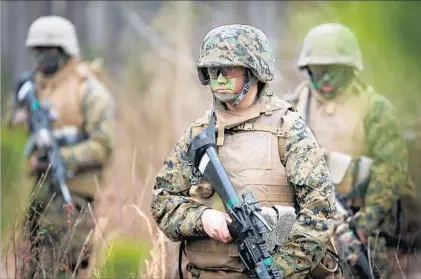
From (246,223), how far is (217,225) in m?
0.16

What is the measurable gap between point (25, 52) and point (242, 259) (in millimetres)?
13907

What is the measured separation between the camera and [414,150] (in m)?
9.73

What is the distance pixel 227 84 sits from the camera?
5.72 metres

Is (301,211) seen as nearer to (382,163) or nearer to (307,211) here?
(307,211)

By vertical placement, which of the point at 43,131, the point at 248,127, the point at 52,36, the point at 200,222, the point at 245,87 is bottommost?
the point at 43,131

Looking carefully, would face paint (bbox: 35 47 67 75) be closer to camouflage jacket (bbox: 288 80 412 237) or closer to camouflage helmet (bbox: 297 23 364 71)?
camouflage helmet (bbox: 297 23 364 71)

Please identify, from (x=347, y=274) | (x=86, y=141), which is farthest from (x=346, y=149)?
(x=86, y=141)

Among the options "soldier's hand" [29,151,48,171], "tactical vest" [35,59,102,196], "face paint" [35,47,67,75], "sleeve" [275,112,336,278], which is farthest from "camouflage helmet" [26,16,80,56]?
"sleeve" [275,112,336,278]

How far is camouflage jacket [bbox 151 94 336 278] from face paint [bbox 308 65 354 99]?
2760mm

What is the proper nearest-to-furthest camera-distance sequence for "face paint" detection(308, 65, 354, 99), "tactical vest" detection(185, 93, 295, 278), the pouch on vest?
"tactical vest" detection(185, 93, 295, 278) < the pouch on vest < "face paint" detection(308, 65, 354, 99)

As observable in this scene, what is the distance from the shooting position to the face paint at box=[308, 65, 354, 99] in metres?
8.48

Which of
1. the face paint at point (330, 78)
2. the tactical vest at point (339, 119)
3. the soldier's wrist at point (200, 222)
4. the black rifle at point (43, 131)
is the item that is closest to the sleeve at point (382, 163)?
the tactical vest at point (339, 119)

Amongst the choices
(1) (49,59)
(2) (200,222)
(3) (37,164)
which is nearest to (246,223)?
(2) (200,222)

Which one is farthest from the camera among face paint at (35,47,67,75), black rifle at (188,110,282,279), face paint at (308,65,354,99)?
face paint at (35,47,67,75)
